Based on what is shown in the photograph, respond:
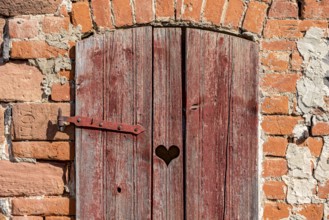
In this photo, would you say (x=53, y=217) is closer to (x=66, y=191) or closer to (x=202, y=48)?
(x=66, y=191)

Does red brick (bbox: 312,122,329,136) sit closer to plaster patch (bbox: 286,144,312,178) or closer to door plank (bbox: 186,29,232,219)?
plaster patch (bbox: 286,144,312,178)

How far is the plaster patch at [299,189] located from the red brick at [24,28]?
5.42 ft

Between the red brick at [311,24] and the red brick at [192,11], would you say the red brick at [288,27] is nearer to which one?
the red brick at [311,24]

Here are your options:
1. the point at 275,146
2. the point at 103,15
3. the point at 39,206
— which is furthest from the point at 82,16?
the point at 275,146

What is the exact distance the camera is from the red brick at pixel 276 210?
3191 mm

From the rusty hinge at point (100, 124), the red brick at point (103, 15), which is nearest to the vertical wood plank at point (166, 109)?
the rusty hinge at point (100, 124)

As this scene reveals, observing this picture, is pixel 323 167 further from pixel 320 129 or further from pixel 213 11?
pixel 213 11

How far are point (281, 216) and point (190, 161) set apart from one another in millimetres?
611

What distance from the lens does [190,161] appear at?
10.4ft

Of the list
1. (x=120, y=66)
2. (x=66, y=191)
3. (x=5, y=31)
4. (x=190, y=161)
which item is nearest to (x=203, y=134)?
(x=190, y=161)

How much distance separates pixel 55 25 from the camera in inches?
125

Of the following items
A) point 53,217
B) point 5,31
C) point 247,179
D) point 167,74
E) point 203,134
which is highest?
point 5,31

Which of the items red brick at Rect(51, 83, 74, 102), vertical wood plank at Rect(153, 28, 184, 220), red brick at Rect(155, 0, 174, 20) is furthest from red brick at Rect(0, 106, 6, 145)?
red brick at Rect(155, 0, 174, 20)

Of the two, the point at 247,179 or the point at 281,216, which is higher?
the point at 247,179
